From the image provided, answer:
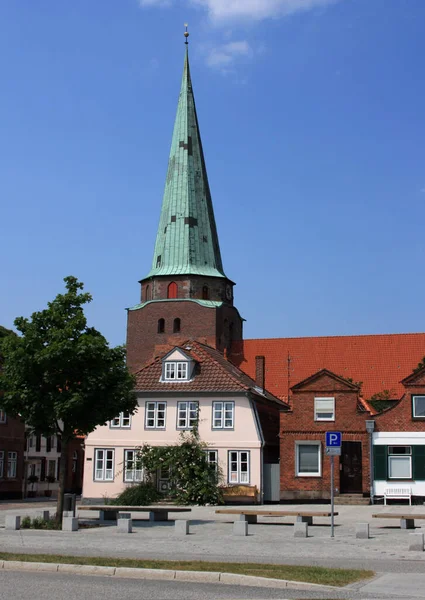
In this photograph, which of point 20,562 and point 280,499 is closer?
point 20,562

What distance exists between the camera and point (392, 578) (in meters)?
13.2

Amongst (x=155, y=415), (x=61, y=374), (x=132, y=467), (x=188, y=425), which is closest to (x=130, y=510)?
(x=61, y=374)

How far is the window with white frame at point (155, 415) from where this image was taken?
4266cm

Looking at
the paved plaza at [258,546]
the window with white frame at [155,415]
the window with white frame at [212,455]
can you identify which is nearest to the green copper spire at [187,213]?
the window with white frame at [155,415]

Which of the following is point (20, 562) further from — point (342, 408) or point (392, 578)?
point (342, 408)

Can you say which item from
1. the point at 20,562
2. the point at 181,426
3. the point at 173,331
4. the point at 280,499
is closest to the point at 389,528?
the point at 20,562

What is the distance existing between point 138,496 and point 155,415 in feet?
20.5

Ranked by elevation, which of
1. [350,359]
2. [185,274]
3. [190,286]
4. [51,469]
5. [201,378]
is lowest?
[51,469]

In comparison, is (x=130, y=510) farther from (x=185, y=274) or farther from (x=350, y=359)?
(x=185, y=274)

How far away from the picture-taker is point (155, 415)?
140ft

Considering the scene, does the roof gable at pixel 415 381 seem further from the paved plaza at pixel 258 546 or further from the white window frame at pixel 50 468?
the white window frame at pixel 50 468

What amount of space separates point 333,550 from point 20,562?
22.8 feet

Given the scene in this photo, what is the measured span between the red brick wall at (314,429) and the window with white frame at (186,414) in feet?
14.7

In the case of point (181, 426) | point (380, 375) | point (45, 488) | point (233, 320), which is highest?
point (233, 320)
